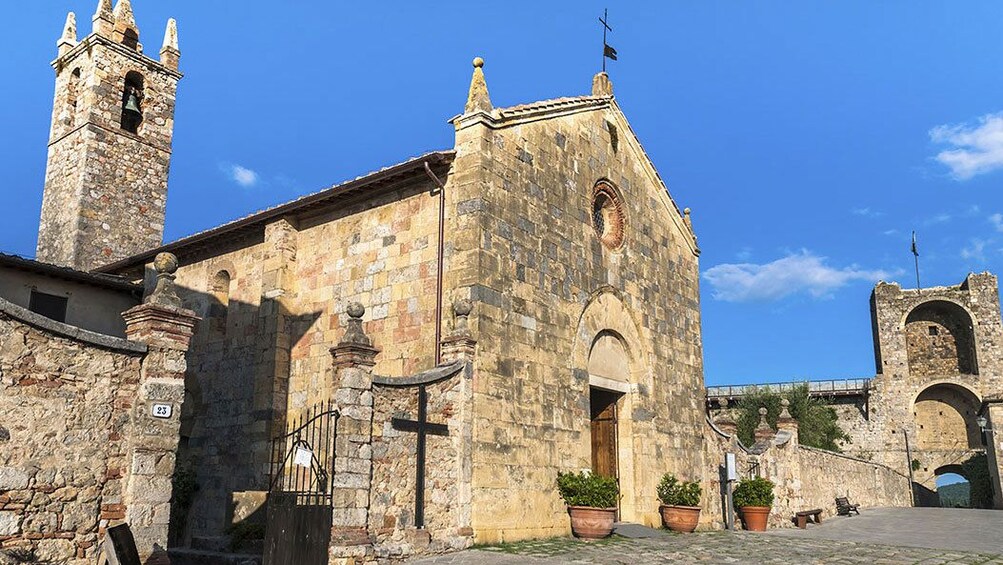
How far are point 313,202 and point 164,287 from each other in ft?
20.8

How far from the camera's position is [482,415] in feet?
41.3

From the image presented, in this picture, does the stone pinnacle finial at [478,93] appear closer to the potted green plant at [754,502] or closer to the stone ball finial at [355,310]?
the stone ball finial at [355,310]

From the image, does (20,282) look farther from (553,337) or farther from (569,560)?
(569,560)

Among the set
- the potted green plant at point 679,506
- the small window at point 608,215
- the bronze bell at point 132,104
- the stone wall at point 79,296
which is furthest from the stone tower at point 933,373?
the bronze bell at point 132,104

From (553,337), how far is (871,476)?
2432cm

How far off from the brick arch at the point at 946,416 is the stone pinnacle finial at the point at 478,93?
122ft

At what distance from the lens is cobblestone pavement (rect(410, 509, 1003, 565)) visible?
11219mm

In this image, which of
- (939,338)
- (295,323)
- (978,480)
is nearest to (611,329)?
(295,323)

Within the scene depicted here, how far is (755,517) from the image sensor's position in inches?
738

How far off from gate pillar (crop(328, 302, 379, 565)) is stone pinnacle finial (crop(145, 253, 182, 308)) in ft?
7.26

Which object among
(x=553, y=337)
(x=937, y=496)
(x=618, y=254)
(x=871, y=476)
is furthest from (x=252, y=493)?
(x=937, y=496)

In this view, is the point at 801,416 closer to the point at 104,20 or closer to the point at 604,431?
the point at 604,431

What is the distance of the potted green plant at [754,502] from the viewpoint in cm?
1878

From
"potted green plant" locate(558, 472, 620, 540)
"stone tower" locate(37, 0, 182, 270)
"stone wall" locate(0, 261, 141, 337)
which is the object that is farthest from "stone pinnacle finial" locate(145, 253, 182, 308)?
"stone tower" locate(37, 0, 182, 270)
